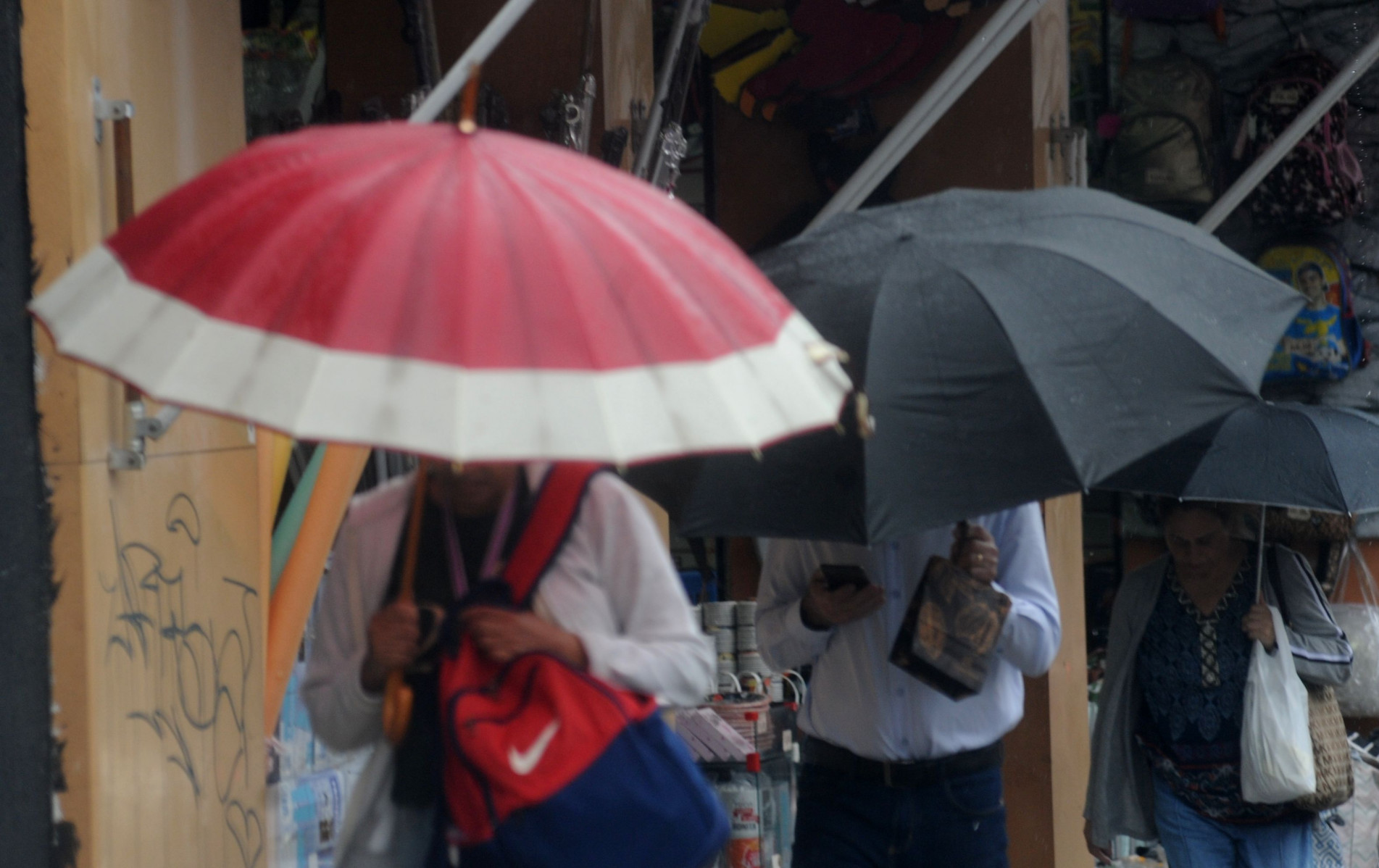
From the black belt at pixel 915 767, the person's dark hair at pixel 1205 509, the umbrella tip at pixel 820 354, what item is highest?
the umbrella tip at pixel 820 354

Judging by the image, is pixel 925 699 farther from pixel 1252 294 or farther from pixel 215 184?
pixel 215 184

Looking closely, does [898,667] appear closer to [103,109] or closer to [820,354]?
[820,354]

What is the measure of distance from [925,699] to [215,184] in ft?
7.62

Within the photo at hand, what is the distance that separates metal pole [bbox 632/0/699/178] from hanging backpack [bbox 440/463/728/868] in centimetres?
287

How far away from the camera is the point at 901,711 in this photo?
13.2 ft

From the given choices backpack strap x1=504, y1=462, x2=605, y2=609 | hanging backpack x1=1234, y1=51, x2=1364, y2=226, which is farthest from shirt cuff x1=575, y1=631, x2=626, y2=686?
hanging backpack x1=1234, y1=51, x2=1364, y2=226

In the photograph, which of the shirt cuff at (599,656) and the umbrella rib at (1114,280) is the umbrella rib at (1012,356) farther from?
the shirt cuff at (599,656)

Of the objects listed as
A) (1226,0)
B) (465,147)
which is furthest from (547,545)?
(1226,0)

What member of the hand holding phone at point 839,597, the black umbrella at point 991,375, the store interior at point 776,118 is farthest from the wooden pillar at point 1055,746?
the black umbrella at point 991,375

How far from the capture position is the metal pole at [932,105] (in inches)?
221

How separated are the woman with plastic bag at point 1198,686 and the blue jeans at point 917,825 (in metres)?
1.50

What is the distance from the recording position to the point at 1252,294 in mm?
3637

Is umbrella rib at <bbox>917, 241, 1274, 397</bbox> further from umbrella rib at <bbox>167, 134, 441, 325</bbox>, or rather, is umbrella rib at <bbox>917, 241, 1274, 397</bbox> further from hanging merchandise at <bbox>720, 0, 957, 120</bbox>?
hanging merchandise at <bbox>720, 0, 957, 120</bbox>

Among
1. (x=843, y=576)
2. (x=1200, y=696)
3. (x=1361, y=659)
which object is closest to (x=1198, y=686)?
(x=1200, y=696)
